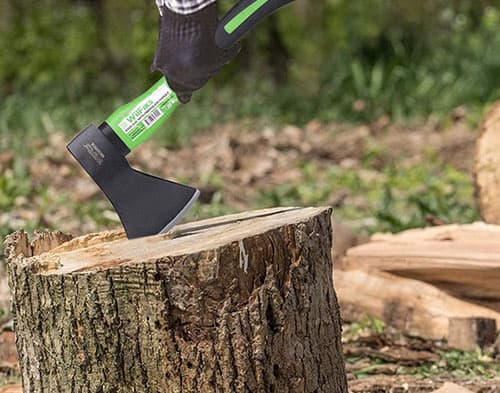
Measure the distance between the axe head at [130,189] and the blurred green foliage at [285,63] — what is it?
4.66m

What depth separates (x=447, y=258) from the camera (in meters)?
3.61

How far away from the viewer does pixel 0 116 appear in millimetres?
7625

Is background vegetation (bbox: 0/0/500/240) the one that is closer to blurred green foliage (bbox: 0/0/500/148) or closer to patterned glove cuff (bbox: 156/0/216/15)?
blurred green foliage (bbox: 0/0/500/148)

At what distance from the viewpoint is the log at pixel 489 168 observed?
428cm

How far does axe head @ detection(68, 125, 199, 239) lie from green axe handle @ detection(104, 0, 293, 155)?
0.11ft

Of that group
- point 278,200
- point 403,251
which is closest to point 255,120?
point 278,200

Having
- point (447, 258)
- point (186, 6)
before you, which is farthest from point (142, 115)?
point (447, 258)

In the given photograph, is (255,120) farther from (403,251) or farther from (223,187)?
(403,251)

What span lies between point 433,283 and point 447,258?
0.57ft

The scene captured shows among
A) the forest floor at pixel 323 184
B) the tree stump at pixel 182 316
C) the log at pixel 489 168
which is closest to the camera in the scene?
the tree stump at pixel 182 316

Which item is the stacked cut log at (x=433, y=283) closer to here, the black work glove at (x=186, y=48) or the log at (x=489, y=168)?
the log at (x=489, y=168)

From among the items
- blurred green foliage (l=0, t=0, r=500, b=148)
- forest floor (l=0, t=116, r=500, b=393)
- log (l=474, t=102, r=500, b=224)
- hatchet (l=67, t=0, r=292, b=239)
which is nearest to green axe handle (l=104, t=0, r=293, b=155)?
hatchet (l=67, t=0, r=292, b=239)

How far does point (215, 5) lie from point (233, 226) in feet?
1.95

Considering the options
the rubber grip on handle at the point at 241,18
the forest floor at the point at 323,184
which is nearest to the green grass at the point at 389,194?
the forest floor at the point at 323,184
